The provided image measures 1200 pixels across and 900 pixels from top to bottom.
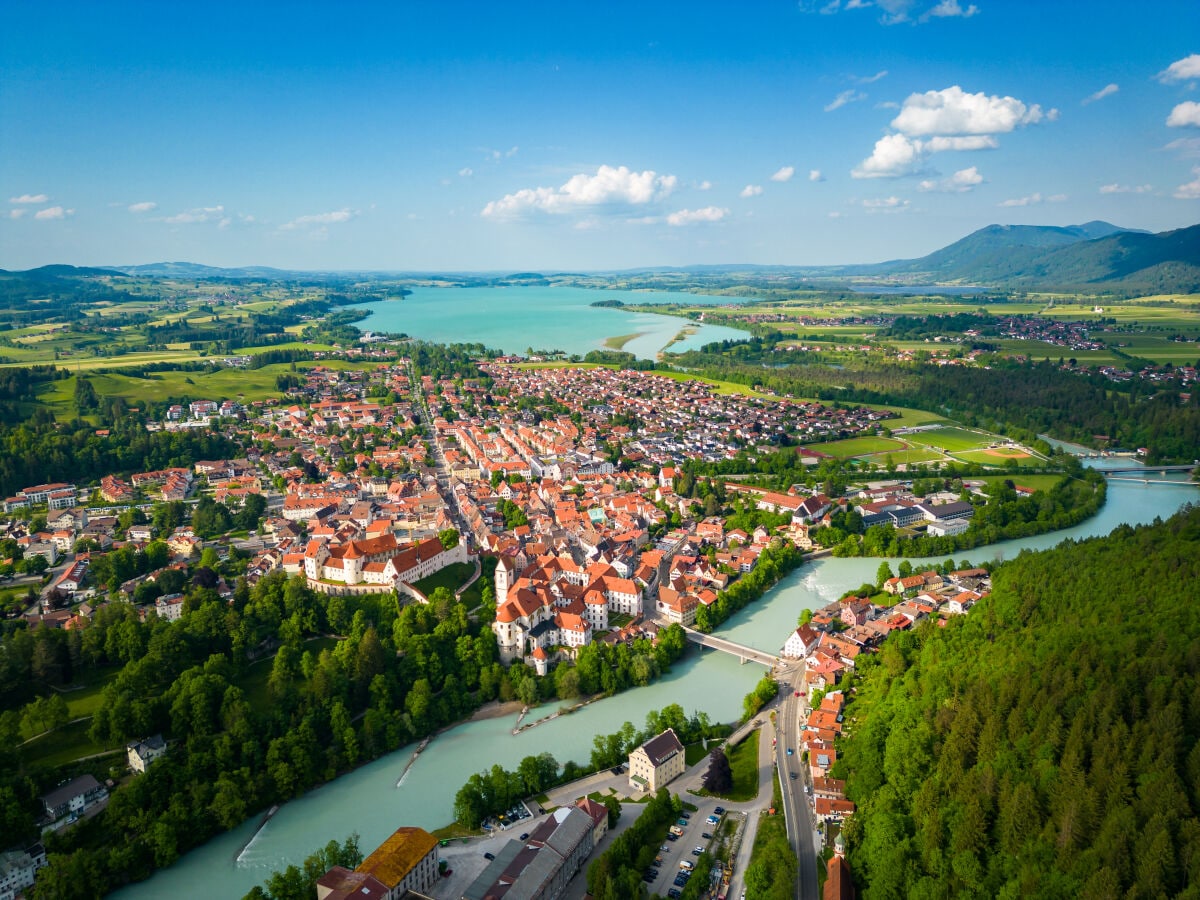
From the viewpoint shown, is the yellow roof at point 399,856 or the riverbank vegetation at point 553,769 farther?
the riverbank vegetation at point 553,769

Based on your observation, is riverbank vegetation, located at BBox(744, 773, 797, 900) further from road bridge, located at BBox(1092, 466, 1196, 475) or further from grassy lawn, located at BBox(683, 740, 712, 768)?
road bridge, located at BBox(1092, 466, 1196, 475)

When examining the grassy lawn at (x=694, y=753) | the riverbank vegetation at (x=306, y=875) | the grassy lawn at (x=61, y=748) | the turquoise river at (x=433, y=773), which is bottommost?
the turquoise river at (x=433, y=773)

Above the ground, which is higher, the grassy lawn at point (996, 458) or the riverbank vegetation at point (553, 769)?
the grassy lawn at point (996, 458)

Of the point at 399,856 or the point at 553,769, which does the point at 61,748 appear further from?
the point at 553,769

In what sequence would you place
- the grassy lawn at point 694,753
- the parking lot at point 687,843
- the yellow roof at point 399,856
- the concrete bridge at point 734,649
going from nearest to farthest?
the yellow roof at point 399,856 → the parking lot at point 687,843 → the grassy lawn at point 694,753 → the concrete bridge at point 734,649

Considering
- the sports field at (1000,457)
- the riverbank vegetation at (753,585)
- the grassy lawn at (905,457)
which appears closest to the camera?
the riverbank vegetation at (753,585)

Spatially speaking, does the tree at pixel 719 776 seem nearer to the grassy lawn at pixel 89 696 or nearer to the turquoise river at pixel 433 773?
the turquoise river at pixel 433 773

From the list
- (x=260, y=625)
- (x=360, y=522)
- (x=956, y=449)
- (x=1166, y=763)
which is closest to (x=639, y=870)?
(x=1166, y=763)

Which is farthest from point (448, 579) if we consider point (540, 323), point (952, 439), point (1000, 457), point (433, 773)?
point (540, 323)

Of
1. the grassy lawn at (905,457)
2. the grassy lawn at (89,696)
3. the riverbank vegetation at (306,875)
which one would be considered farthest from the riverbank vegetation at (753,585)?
the grassy lawn at (89,696)
